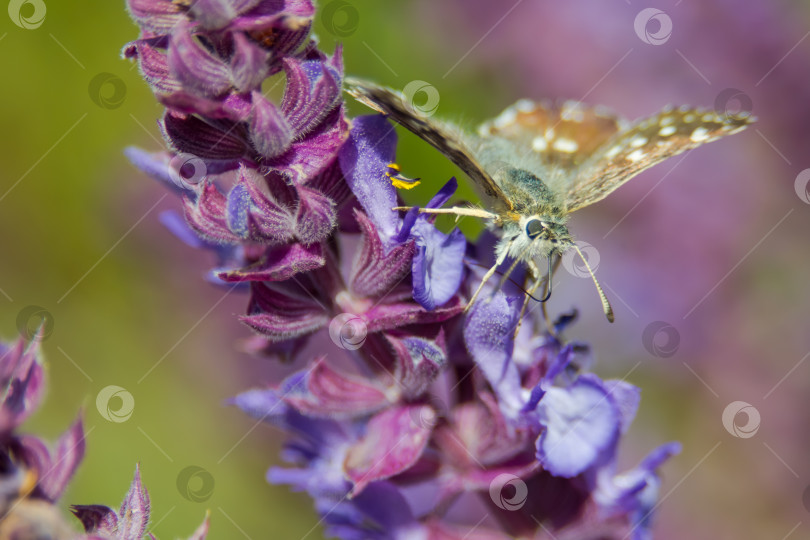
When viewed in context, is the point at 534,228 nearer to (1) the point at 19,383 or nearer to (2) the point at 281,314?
(2) the point at 281,314

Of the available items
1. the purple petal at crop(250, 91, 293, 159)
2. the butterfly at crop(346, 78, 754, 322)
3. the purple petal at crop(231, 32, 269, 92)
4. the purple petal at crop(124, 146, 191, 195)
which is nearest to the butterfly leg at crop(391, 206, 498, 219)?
the butterfly at crop(346, 78, 754, 322)

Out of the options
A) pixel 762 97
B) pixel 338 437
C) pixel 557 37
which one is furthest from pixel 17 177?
pixel 762 97

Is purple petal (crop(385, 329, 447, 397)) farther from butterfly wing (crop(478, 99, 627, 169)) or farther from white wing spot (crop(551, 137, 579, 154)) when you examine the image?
white wing spot (crop(551, 137, 579, 154))

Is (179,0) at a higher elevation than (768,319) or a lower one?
lower

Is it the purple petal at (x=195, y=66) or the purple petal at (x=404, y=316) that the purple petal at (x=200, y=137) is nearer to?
the purple petal at (x=195, y=66)

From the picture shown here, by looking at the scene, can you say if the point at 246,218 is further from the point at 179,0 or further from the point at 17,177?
the point at 17,177

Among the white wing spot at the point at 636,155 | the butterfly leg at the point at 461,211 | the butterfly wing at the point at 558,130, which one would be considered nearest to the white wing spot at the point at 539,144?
the butterfly wing at the point at 558,130

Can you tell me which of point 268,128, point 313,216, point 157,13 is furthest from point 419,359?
point 157,13
